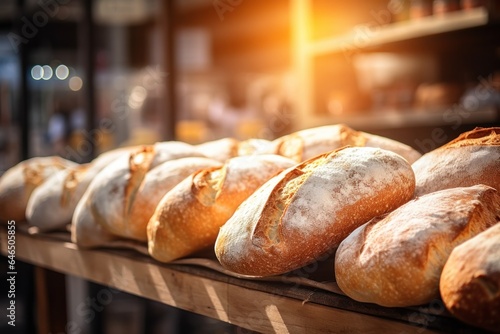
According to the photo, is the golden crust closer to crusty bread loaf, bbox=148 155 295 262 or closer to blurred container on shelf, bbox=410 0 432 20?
crusty bread loaf, bbox=148 155 295 262

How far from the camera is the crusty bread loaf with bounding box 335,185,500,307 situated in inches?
33.9

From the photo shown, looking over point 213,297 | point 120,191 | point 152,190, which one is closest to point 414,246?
point 213,297

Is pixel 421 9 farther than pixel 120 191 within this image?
Yes

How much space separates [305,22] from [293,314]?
3078mm

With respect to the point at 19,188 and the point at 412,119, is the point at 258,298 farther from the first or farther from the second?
the point at 412,119

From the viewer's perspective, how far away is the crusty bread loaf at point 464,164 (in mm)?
1045

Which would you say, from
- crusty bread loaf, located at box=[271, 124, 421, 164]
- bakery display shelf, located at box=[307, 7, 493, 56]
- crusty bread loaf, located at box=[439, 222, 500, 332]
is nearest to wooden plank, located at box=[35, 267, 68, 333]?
crusty bread loaf, located at box=[271, 124, 421, 164]

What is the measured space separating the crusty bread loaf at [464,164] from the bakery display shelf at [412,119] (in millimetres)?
1900

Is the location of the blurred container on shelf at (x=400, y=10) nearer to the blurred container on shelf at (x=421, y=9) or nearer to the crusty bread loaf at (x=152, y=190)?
the blurred container on shelf at (x=421, y=9)

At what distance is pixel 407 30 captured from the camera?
325 centimetres

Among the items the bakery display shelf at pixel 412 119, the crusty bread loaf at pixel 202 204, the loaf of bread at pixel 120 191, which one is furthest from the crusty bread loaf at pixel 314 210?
the bakery display shelf at pixel 412 119

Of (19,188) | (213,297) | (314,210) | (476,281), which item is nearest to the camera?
(476,281)

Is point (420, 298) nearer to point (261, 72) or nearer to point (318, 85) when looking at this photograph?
point (318, 85)

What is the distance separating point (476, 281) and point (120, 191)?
3.17 ft
